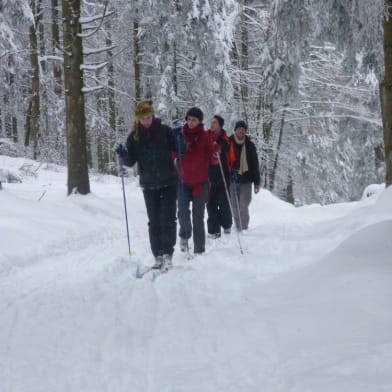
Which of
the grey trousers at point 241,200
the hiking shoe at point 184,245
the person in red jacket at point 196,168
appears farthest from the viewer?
the grey trousers at point 241,200

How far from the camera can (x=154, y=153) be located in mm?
5027

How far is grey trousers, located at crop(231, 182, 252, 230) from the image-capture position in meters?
7.63

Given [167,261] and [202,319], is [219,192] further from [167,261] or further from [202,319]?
[202,319]

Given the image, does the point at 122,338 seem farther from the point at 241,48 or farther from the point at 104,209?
the point at 241,48

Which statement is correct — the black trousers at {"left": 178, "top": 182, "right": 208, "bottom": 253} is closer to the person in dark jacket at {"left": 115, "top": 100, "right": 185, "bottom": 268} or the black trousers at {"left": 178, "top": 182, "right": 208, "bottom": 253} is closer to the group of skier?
the group of skier

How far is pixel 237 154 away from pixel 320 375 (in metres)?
5.67

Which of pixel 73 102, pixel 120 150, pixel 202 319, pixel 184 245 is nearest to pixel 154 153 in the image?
pixel 120 150

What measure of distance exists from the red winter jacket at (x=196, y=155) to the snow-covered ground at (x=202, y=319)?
105 cm

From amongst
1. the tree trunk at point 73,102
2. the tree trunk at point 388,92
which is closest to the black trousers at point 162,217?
the tree trunk at point 388,92

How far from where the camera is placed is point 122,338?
9.94 ft

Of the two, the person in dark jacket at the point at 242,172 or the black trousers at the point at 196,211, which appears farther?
the person in dark jacket at the point at 242,172

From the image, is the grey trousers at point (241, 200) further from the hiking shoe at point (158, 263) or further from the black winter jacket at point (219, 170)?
the hiking shoe at point (158, 263)

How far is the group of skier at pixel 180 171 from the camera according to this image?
16.5ft

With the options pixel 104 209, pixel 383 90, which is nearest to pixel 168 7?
pixel 104 209
